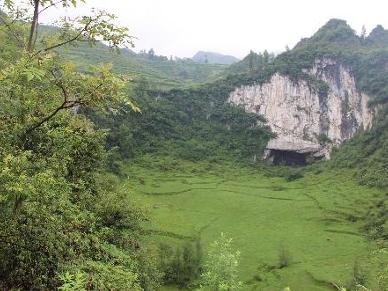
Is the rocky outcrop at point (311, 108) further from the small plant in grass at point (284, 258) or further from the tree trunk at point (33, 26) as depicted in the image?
the tree trunk at point (33, 26)

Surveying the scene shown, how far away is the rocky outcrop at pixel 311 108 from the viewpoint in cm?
15012

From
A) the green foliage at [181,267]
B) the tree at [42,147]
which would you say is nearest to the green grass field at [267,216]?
the green foliage at [181,267]

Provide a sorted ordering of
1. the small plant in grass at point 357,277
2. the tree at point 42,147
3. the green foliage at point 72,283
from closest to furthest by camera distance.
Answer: the green foliage at point 72,283, the tree at point 42,147, the small plant in grass at point 357,277

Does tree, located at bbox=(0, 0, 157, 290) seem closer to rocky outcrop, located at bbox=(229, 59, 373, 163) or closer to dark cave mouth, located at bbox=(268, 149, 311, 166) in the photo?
dark cave mouth, located at bbox=(268, 149, 311, 166)

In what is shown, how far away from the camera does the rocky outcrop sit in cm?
15012

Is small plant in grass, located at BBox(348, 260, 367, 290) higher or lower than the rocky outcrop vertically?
lower

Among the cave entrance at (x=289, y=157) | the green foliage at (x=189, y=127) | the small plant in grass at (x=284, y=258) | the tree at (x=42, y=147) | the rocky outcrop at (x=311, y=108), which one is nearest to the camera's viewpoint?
the tree at (x=42, y=147)

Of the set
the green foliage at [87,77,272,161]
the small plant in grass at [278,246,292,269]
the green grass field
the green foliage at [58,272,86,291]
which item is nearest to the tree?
the green foliage at [58,272,86,291]

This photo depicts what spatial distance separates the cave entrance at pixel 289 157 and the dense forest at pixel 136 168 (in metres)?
7.18

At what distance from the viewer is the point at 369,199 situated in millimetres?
94062

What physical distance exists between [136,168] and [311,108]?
72.3 m

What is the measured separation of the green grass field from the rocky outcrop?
26987 mm

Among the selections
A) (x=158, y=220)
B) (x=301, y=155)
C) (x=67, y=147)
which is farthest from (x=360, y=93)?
(x=67, y=147)

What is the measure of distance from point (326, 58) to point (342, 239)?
109904 mm
